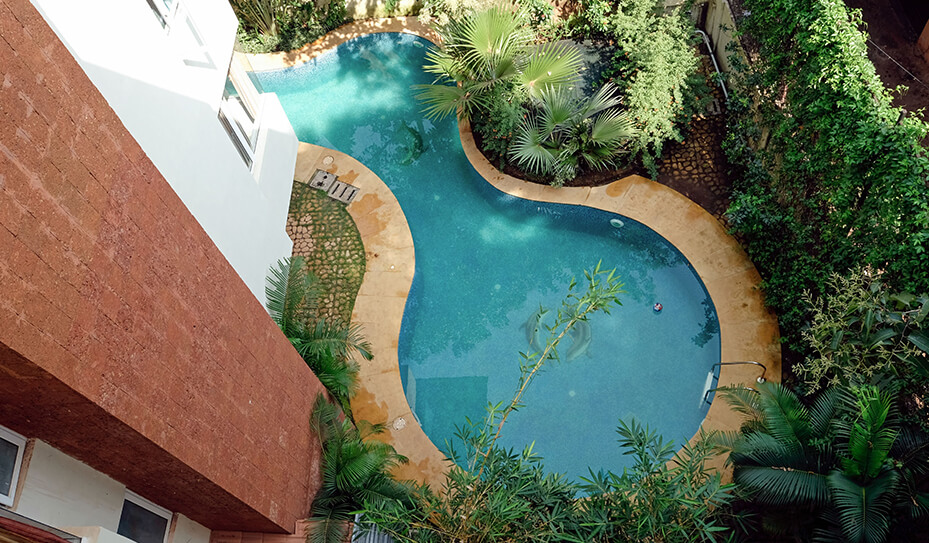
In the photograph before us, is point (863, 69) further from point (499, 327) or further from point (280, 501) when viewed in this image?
point (280, 501)

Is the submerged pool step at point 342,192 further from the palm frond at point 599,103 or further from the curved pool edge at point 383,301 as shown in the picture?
the palm frond at point 599,103

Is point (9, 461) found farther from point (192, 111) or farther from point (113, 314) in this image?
point (192, 111)

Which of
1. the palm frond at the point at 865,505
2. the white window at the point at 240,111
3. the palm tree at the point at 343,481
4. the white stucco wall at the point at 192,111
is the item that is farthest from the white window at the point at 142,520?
the palm frond at the point at 865,505

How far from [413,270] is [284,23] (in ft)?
22.8

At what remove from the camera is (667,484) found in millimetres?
6246

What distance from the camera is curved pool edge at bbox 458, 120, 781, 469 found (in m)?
10.1

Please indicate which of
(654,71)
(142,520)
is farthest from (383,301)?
(654,71)

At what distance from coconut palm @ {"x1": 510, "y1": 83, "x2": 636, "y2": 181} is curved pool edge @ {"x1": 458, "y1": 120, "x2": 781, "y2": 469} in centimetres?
46

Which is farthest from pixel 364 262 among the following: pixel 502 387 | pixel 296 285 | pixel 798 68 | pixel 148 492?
pixel 798 68

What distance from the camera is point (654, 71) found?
11562 millimetres

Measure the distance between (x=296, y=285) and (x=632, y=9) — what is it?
8160mm

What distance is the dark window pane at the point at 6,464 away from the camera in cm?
445

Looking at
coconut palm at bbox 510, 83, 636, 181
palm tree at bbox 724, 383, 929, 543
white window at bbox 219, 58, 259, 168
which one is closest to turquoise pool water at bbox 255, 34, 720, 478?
coconut palm at bbox 510, 83, 636, 181

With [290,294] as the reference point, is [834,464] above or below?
below
